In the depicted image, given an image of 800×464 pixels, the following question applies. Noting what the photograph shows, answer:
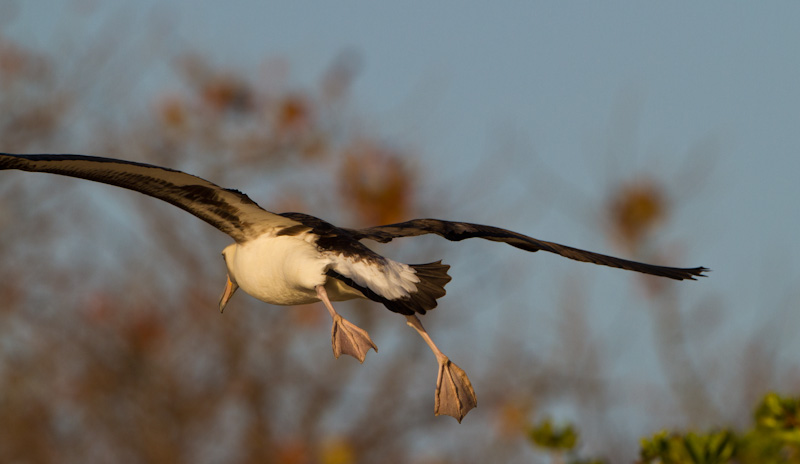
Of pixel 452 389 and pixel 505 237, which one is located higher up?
pixel 505 237

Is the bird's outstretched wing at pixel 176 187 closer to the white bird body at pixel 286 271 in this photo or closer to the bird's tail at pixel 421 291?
the white bird body at pixel 286 271

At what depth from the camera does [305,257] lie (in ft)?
14.9

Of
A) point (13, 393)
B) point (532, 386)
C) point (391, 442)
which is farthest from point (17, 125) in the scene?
point (532, 386)

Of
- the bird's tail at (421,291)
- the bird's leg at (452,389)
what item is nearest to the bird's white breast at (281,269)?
the bird's tail at (421,291)

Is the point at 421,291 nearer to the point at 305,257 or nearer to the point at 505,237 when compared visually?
the point at 305,257

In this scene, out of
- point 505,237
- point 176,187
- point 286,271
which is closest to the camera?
point 286,271

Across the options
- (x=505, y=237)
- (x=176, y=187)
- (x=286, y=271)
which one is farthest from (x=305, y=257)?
(x=505, y=237)

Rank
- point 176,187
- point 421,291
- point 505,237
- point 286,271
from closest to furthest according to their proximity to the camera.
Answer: point 286,271 < point 421,291 < point 176,187 < point 505,237

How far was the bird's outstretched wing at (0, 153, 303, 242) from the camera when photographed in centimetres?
441

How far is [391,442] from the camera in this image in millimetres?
20469

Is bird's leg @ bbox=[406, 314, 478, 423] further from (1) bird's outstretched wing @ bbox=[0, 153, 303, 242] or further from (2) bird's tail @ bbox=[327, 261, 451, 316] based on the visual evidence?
(1) bird's outstretched wing @ bbox=[0, 153, 303, 242]

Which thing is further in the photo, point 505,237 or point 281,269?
point 505,237

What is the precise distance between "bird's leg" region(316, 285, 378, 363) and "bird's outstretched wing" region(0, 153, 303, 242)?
50 cm

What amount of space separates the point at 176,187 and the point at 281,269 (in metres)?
0.65
